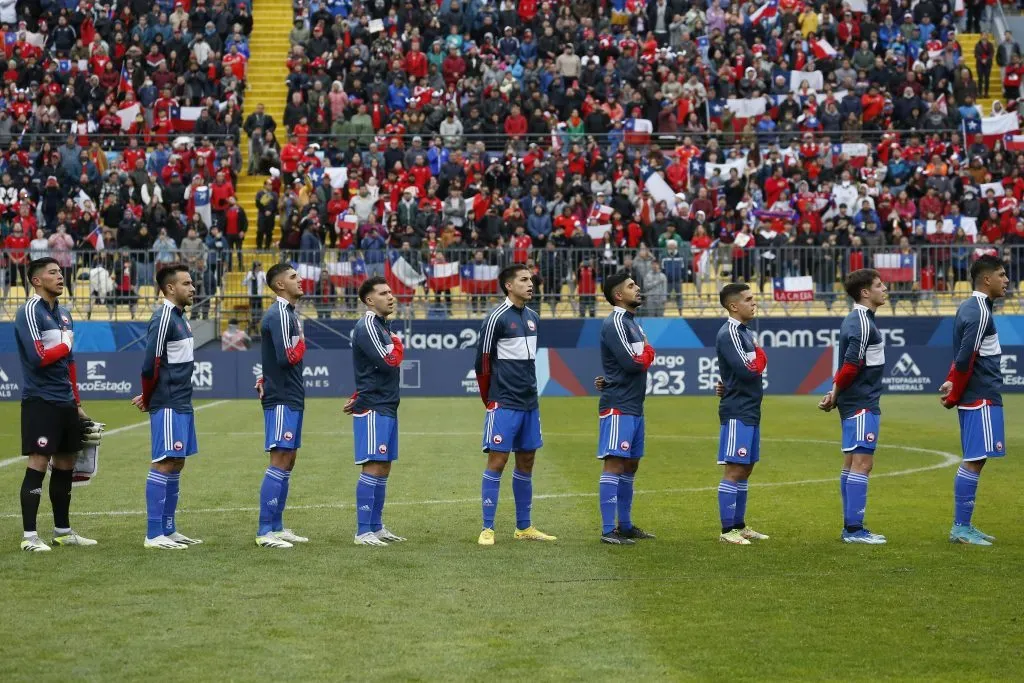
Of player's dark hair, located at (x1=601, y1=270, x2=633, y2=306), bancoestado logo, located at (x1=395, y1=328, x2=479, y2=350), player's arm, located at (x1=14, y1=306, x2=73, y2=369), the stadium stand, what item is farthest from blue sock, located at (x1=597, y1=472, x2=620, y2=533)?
the stadium stand

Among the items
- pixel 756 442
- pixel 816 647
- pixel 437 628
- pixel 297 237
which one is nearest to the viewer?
pixel 816 647

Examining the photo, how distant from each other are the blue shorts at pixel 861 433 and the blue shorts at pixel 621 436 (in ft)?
5.45

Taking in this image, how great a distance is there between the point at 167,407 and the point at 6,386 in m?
20.3

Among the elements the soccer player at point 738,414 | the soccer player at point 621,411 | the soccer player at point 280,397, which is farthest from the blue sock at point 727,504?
the soccer player at point 280,397

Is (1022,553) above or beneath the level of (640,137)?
beneath

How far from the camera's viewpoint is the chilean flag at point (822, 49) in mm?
40750

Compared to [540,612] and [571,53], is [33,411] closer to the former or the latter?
[540,612]

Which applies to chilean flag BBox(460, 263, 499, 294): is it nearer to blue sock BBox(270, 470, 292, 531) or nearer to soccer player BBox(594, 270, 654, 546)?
soccer player BBox(594, 270, 654, 546)

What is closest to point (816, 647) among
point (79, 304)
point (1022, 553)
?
point (1022, 553)

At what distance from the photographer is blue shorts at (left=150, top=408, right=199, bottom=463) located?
1124 cm

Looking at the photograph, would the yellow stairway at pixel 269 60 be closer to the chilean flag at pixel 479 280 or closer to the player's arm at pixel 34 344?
the chilean flag at pixel 479 280

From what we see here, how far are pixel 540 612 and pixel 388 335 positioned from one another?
142 inches

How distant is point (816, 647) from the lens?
7.84 m

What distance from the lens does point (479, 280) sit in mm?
32656
